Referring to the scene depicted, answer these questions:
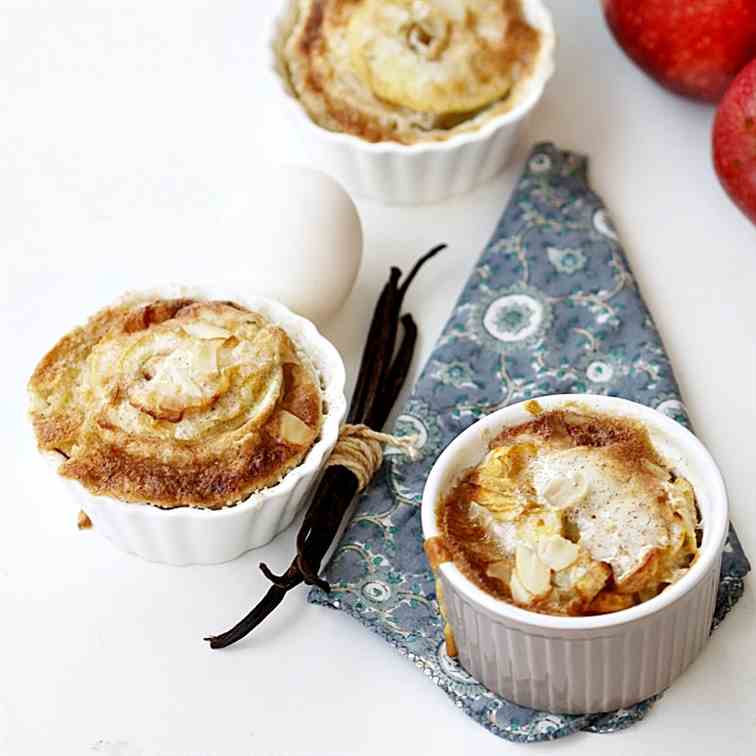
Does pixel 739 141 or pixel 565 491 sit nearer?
pixel 565 491

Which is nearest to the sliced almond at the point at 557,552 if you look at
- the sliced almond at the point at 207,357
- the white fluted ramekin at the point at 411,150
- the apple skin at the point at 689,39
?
the sliced almond at the point at 207,357

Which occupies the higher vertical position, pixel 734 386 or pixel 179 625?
pixel 734 386

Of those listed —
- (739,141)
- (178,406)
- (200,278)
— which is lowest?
(200,278)

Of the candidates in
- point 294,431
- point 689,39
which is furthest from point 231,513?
point 689,39

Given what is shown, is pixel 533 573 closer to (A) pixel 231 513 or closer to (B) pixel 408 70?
(A) pixel 231 513

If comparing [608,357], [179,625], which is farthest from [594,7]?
[179,625]

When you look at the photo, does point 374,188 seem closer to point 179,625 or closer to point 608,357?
point 608,357

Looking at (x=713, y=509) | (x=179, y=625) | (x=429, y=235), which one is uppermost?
(x=713, y=509)
